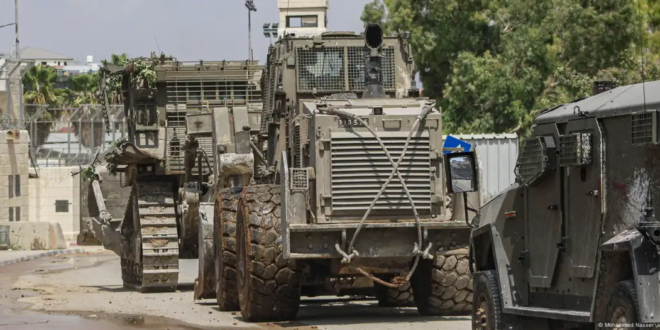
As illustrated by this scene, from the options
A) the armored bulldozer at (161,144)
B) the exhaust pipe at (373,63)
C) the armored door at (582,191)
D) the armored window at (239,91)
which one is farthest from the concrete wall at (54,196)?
the armored door at (582,191)

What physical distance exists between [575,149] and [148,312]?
28.5 ft

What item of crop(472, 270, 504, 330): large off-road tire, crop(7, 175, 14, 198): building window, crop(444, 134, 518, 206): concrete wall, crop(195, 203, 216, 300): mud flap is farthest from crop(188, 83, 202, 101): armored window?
crop(7, 175, 14, 198): building window

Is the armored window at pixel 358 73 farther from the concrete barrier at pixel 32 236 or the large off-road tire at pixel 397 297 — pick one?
the concrete barrier at pixel 32 236

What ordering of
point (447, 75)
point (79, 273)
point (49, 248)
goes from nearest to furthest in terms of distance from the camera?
point (79, 273)
point (447, 75)
point (49, 248)

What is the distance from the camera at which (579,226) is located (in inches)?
369

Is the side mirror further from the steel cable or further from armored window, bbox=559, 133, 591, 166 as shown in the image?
the steel cable

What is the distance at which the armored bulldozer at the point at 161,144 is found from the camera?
2150cm

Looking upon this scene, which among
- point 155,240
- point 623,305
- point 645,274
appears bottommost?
point 155,240

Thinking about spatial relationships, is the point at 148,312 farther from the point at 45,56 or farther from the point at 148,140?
the point at 45,56

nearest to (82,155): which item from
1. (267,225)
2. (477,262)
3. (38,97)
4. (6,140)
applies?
(6,140)

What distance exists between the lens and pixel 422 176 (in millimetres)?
14414

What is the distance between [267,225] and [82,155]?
133 feet

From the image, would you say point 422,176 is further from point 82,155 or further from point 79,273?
point 82,155

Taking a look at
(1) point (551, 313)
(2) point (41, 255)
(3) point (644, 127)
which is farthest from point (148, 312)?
(2) point (41, 255)
